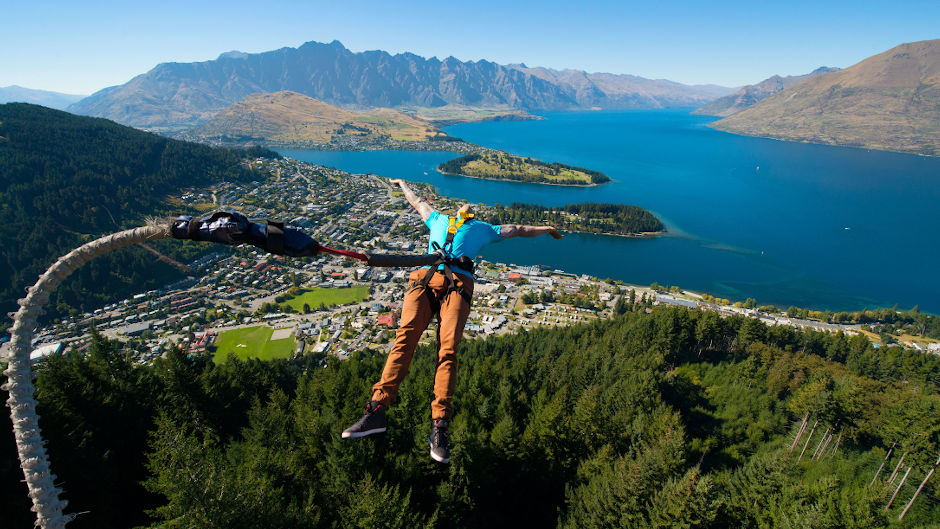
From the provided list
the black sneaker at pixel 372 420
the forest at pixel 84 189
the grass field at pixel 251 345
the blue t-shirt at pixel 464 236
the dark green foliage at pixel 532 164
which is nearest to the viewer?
the black sneaker at pixel 372 420

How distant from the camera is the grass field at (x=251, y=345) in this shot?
36938 millimetres

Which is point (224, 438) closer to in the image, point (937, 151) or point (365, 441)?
point (365, 441)

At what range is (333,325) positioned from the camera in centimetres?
4238

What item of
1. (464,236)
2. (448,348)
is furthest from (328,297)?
(448,348)

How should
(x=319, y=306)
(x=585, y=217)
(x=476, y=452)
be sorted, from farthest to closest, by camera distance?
(x=585, y=217), (x=319, y=306), (x=476, y=452)

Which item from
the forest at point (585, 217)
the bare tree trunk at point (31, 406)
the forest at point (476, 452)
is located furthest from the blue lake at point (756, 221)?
the bare tree trunk at point (31, 406)

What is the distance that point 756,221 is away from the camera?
78.9 metres

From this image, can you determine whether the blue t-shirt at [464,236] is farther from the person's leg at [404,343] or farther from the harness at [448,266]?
the person's leg at [404,343]

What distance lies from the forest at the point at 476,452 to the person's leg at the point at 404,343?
4122 millimetres

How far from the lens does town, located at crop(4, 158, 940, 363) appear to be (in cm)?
A: 3934

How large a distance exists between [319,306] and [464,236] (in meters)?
46.3

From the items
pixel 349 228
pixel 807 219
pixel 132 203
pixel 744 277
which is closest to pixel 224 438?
pixel 349 228

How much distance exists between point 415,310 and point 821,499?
12909mm

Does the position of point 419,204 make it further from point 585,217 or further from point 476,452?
point 585,217
